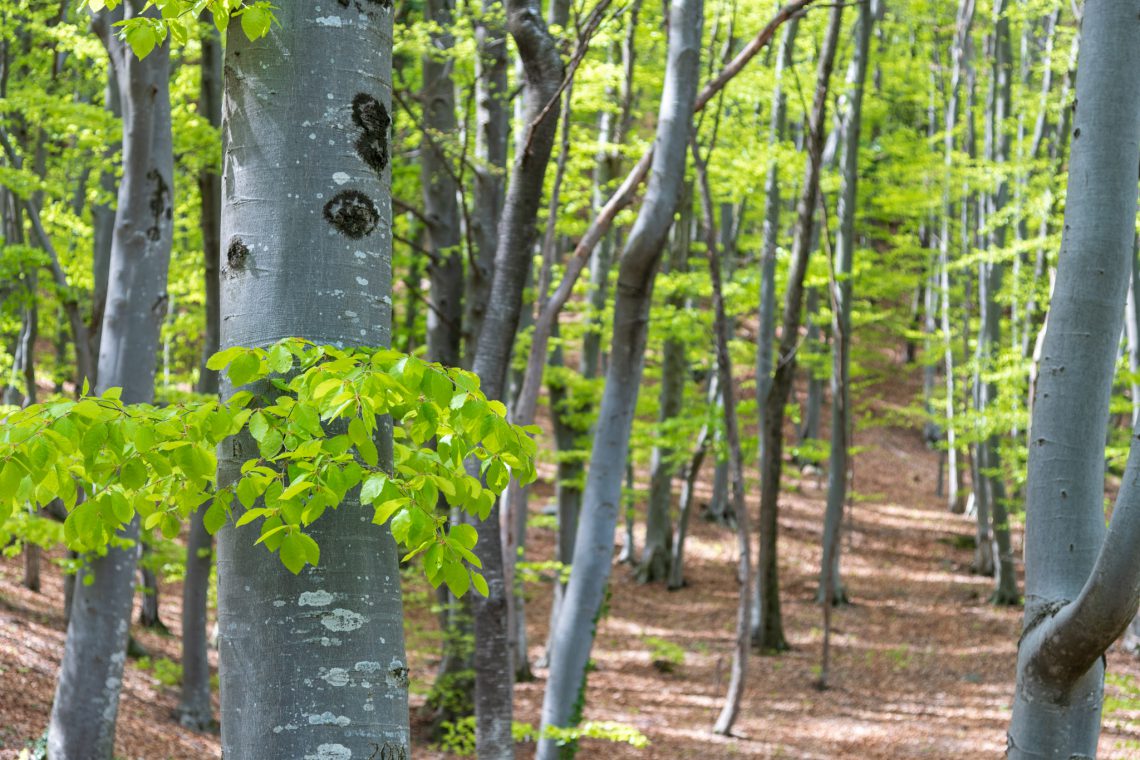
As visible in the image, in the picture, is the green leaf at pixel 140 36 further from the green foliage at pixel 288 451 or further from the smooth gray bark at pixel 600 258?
the smooth gray bark at pixel 600 258

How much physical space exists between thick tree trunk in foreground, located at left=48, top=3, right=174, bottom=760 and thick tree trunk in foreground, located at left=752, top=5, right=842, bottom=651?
5824mm

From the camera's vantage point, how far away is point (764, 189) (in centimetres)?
1566

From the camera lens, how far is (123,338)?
21.7 ft

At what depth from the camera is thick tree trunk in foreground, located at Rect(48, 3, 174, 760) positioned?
6.52m

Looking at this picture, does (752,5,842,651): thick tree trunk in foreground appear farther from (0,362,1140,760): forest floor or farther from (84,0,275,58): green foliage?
(84,0,275,58): green foliage

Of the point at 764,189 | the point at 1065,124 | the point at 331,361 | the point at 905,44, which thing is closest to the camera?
the point at 331,361

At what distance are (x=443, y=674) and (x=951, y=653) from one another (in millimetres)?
7803

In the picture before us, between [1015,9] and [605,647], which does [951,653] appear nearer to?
[605,647]

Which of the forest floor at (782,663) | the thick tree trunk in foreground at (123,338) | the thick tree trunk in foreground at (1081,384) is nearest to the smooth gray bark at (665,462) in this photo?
the forest floor at (782,663)

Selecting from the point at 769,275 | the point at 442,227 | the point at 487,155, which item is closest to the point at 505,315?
the point at 487,155

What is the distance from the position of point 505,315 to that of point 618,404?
58.7 inches

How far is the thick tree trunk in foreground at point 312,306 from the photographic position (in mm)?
1832

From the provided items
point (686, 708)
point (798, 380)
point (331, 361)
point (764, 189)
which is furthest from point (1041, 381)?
point (798, 380)

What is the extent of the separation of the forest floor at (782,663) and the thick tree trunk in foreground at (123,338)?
653 mm
